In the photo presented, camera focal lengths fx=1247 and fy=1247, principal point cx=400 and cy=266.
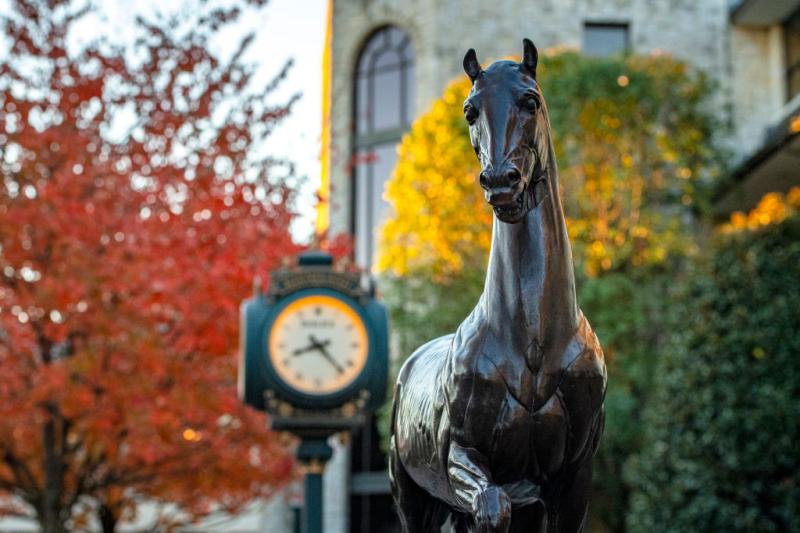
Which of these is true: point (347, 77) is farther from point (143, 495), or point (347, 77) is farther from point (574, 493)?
point (574, 493)

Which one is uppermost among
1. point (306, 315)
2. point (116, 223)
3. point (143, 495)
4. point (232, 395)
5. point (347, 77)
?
point (347, 77)

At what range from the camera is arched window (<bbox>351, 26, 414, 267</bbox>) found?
26.5 meters

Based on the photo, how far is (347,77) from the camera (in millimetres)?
26938

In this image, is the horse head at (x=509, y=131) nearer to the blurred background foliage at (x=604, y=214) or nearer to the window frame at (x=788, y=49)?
the blurred background foliage at (x=604, y=214)

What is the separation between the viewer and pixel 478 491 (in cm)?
301

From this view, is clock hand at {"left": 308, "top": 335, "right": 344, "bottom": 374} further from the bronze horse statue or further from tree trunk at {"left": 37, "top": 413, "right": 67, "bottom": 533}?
the bronze horse statue

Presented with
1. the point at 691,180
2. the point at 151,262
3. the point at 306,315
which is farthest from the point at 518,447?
the point at 691,180

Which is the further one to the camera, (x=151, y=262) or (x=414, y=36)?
(x=414, y=36)

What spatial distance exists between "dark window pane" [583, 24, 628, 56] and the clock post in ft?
64.4

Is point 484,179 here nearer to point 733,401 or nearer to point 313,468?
point 313,468

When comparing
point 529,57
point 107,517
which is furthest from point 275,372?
point 107,517

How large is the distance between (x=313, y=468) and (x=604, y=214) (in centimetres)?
1311

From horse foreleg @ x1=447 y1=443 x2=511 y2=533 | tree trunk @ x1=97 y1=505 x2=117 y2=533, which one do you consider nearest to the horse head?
horse foreleg @ x1=447 y1=443 x2=511 y2=533

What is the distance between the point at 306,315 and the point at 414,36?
1976cm
